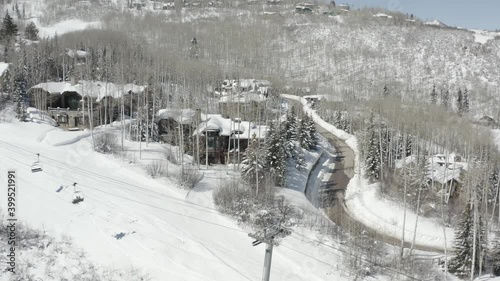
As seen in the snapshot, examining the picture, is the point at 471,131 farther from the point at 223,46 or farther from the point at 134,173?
the point at 223,46

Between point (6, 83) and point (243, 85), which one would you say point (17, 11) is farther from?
point (6, 83)

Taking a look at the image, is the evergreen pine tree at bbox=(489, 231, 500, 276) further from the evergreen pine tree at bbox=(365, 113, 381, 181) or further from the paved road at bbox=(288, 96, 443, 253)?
the evergreen pine tree at bbox=(365, 113, 381, 181)

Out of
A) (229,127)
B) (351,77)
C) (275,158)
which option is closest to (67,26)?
(351,77)

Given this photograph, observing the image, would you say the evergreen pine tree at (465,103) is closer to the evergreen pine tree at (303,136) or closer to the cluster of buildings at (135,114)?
the evergreen pine tree at (303,136)

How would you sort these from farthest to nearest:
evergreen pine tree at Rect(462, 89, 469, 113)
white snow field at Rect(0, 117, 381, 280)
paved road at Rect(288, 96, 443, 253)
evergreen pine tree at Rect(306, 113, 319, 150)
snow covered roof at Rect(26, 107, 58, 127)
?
evergreen pine tree at Rect(462, 89, 469, 113)
evergreen pine tree at Rect(306, 113, 319, 150)
snow covered roof at Rect(26, 107, 58, 127)
paved road at Rect(288, 96, 443, 253)
white snow field at Rect(0, 117, 381, 280)

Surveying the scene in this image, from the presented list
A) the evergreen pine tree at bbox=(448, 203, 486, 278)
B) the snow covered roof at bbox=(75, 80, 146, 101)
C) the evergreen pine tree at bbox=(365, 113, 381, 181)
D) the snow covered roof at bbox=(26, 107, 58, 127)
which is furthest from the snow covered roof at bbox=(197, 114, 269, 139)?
the evergreen pine tree at bbox=(448, 203, 486, 278)

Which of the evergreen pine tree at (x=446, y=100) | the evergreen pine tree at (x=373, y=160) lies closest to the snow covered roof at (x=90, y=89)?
→ the evergreen pine tree at (x=373, y=160)
